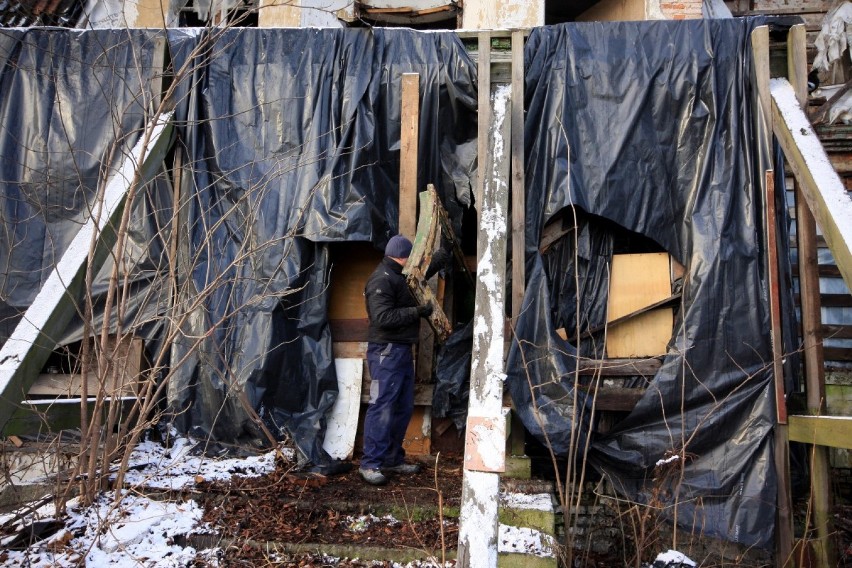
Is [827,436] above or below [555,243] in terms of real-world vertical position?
below

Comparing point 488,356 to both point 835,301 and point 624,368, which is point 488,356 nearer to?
point 624,368

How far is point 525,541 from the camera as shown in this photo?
407cm

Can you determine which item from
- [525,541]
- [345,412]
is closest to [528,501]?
[525,541]

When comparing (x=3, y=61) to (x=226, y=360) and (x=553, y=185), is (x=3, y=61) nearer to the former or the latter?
(x=226, y=360)

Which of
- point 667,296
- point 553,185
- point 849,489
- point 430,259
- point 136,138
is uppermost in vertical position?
point 136,138

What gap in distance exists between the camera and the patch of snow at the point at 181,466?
4.55 meters

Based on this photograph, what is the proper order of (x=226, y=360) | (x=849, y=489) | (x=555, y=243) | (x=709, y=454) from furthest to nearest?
1. (x=849, y=489)
2. (x=555, y=243)
3. (x=226, y=360)
4. (x=709, y=454)

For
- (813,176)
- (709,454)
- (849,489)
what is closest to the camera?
(813,176)

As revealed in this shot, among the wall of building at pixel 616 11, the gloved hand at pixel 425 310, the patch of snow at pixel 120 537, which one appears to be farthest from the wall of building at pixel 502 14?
the patch of snow at pixel 120 537

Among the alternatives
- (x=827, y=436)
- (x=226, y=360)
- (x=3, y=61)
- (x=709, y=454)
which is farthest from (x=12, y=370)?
(x=827, y=436)

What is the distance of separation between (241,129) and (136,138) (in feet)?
2.83

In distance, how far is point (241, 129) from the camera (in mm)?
5855

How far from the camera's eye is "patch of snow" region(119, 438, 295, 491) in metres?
4.55

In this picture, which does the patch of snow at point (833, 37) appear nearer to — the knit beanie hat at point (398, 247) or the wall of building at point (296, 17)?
the wall of building at point (296, 17)
